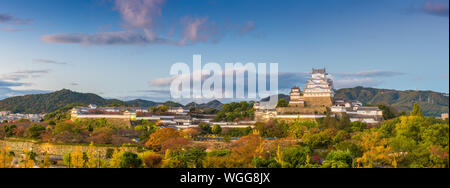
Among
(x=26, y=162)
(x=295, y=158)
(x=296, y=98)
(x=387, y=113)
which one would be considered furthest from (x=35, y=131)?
(x=387, y=113)

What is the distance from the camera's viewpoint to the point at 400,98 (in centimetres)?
7012

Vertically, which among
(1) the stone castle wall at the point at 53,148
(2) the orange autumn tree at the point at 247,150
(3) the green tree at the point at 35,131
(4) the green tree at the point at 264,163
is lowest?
(1) the stone castle wall at the point at 53,148

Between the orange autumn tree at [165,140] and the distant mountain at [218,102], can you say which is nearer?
the orange autumn tree at [165,140]

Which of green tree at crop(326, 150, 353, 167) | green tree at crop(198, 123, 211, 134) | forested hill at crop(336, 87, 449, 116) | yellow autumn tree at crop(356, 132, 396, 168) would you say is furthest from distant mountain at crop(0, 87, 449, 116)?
green tree at crop(326, 150, 353, 167)

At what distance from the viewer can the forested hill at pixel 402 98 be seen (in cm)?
6110

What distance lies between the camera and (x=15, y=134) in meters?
43.0

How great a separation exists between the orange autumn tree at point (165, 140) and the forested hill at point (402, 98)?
3384cm

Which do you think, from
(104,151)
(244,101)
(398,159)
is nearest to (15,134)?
(104,151)

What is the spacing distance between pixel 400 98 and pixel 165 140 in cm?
4747

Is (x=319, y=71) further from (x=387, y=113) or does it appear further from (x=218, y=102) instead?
(x=218, y=102)

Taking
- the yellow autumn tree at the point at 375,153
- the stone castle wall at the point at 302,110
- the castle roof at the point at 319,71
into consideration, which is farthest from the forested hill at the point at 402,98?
the yellow autumn tree at the point at 375,153

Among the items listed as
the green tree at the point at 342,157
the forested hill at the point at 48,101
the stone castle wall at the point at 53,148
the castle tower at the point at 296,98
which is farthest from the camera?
the forested hill at the point at 48,101

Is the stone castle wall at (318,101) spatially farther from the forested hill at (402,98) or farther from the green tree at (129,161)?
the green tree at (129,161)
